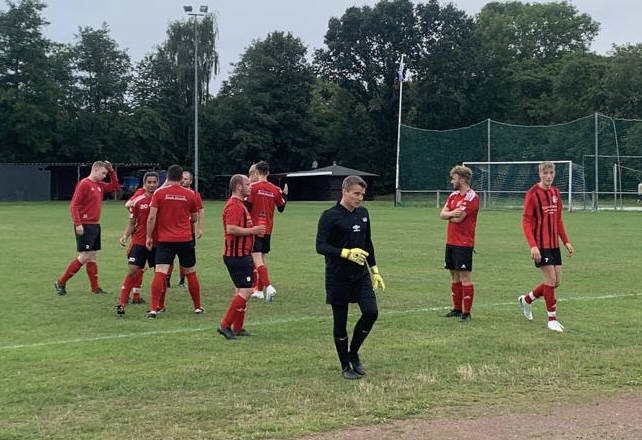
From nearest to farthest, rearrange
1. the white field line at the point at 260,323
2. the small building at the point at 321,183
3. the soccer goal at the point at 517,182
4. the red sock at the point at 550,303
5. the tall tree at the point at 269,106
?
1. the white field line at the point at 260,323
2. the red sock at the point at 550,303
3. the soccer goal at the point at 517,182
4. the small building at the point at 321,183
5. the tall tree at the point at 269,106

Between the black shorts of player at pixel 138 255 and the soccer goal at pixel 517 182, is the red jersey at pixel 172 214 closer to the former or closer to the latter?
the black shorts of player at pixel 138 255

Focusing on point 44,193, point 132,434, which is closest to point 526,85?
point 44,193

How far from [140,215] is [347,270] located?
528 cm

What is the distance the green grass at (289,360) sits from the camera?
5664mm

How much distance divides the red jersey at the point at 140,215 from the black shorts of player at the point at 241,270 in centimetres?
277

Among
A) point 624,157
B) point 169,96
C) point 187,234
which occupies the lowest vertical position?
point 187,234

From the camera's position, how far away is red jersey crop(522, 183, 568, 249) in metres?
9.06

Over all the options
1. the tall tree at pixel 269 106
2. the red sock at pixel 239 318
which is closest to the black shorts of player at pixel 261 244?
the red sock at pixel 239 318

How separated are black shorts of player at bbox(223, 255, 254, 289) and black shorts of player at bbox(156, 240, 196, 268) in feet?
4.71

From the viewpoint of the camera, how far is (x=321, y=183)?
2766 inches

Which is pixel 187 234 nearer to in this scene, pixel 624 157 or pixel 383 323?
pixel 383 323

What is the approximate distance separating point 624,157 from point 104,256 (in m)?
34.0

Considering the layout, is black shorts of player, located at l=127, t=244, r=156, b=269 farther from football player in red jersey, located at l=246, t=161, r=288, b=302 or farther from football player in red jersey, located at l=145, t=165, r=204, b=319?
football player in red jersey, located at l=246, t=161, r=288, b=302

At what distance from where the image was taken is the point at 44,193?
2537 inches
